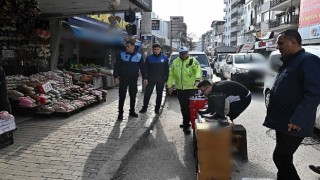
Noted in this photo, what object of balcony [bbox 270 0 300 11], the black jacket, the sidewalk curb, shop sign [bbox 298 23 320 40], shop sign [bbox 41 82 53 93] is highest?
balcony [bbox 270 0 300 11]

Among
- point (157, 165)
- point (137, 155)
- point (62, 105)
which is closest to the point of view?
point (157, 165)

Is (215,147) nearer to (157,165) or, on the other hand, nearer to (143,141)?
(157,165)

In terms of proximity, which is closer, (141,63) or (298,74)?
(298,74)

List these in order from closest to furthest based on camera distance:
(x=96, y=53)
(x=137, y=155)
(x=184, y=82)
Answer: (x=137, y=155)
(x=184, y=82)
(x=96, y=53)

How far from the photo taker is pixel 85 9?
966cm

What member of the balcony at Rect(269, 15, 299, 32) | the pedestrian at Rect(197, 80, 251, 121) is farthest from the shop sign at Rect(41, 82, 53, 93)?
the balcony at Rect(269, 15, 299, 32)

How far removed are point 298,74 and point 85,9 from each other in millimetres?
7636

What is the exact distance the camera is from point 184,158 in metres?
5.34

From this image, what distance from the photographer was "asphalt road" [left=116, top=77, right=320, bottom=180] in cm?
462

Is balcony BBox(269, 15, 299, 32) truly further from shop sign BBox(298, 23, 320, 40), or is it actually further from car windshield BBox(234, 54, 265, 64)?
car windshield BBox(234, 54, 265, 64)

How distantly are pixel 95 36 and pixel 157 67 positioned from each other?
17.8 ft

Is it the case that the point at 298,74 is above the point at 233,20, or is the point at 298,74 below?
below

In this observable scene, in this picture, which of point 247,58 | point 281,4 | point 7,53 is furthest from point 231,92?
point 281,4

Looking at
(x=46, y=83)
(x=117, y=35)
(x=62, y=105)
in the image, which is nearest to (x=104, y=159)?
(x=62, y=105)
